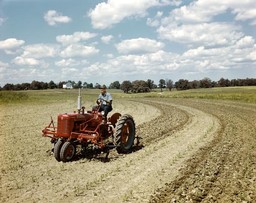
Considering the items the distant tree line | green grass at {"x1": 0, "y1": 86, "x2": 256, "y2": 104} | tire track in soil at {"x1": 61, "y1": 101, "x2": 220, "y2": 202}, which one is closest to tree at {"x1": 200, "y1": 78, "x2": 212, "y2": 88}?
the distant tree line

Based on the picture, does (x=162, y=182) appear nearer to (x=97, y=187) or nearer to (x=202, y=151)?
(x=97, y=187)

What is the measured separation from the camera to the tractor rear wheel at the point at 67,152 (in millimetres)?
9000

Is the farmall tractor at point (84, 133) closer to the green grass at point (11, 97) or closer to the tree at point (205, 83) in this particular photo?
the green grass at point (11, 97)

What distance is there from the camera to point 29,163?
9.05 metres

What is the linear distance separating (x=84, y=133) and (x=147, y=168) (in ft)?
7.20

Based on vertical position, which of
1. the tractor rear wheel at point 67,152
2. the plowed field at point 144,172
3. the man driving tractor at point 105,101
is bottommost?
the plowed field at point 144,172

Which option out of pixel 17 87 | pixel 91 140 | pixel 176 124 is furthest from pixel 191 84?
Answer: pixel 91 140

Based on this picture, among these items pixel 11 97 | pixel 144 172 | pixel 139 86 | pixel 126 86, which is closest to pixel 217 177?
pixel 144 172

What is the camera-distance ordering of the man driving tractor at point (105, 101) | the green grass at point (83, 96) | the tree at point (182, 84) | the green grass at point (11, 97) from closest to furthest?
the man driving tractor at point (105, 101) < the green grass at point (11, 97) < the green grass at point (83, 96) < the tree at point (182, 84)

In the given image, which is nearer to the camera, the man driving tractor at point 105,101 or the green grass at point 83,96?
the man driving tractor at point 105,101

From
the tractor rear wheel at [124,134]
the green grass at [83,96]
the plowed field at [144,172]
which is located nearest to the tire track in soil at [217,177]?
the plowed field at [144,172]

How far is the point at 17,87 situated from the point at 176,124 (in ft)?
284

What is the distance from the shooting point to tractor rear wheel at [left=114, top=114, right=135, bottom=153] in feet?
32.9

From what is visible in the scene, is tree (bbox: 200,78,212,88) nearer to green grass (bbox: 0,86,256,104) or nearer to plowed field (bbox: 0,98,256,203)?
green grass (bbox: 0,86,256,104)
